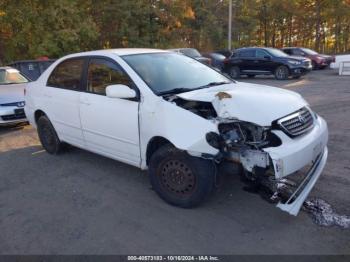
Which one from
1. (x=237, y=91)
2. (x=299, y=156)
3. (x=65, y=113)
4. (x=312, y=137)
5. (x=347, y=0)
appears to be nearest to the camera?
(x=299, y=156)

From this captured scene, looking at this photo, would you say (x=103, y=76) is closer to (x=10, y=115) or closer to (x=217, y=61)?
(x=10, y=115)

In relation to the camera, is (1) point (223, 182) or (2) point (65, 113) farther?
(2) point (65, 113)

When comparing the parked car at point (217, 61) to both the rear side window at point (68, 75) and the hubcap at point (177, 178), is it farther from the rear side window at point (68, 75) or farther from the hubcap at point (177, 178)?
the hubcap at point (177, 178)

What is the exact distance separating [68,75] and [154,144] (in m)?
2.11

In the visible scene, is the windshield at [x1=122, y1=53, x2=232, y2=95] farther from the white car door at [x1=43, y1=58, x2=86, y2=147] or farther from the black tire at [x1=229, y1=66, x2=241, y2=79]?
the black tire at [x1=229, y1=66, x2=241, y2=79]

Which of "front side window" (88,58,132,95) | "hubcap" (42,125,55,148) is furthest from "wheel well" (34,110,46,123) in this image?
"front side window" (88,58,132,95)

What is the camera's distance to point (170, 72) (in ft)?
15.0

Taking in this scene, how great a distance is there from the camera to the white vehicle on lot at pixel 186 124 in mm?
3523

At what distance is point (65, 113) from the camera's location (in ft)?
17.4

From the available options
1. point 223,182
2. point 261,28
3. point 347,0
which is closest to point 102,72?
point 223,182

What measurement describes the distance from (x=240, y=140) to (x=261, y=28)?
1538 inches

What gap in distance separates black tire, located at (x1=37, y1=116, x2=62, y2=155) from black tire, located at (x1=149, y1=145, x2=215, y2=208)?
2.44 m

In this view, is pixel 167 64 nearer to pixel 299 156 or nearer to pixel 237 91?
pixel 237 91

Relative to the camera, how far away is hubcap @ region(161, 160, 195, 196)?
3.79 metres
